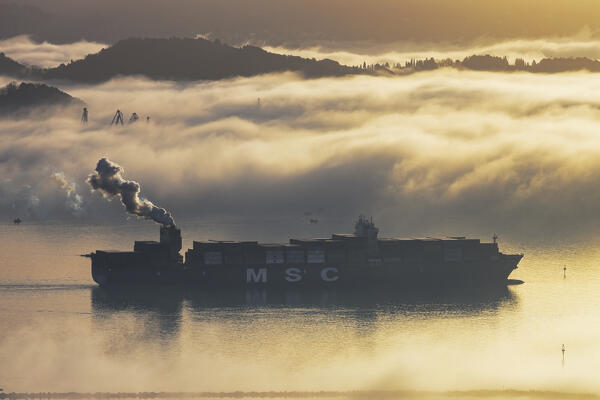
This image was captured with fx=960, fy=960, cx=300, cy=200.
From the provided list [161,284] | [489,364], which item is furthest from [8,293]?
[489,364]

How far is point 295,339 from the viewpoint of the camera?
118812 millimetres

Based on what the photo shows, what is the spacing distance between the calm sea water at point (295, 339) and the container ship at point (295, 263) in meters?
2.92

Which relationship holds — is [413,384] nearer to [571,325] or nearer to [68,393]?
[68,393]

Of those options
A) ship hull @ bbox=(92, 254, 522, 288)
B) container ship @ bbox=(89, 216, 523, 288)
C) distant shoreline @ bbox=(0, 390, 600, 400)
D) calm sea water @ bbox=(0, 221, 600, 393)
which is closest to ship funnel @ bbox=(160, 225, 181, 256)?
container ship @ bbox=(89, 216, 523, 288)

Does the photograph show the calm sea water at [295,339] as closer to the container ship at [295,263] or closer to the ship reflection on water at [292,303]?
the ship reflection on water at [292,303]

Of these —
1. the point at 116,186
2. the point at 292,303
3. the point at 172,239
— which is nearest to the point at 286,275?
the point at 292,303

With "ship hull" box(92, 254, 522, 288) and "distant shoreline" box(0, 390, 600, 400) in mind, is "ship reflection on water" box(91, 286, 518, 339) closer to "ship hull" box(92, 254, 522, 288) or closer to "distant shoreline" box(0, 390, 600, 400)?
"ship hull" box(92, 254, 522, 288)

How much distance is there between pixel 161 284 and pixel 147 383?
60.7 meters

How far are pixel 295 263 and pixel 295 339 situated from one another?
132 feet

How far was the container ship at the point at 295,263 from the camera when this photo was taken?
15575 cm

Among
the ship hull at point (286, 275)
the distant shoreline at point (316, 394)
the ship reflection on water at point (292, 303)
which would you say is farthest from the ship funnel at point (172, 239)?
the distant shoreline at point (316, 394)

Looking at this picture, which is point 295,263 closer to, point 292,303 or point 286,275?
point 286,275

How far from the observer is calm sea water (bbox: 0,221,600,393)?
9712 centimetres

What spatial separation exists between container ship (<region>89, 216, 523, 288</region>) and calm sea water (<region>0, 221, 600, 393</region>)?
115 inches
